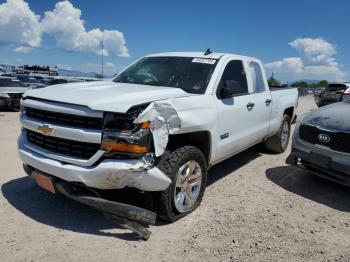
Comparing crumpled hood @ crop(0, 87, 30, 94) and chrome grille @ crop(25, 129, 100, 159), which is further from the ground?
chrome grille @ crop(25, 129, 100, 159)

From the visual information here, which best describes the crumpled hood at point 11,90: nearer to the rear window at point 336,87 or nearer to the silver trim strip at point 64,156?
the silver trim strip at point 64,156

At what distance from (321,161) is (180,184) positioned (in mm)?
2220

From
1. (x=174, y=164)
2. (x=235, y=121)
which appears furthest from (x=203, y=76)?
(x=174, y=164)

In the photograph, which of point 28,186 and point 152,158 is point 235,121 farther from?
point 28,186

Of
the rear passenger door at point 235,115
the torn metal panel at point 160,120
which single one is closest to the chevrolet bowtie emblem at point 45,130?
the torn metal panel at point 160,120

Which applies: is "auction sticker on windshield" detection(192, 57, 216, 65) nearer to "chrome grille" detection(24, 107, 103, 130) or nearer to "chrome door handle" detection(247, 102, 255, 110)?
"chrome door handle" detection(247, 102, 255, 110)

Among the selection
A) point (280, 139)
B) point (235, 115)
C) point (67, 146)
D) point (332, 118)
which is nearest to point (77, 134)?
point (67, 146)

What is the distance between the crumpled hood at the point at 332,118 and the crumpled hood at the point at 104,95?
2.18 m

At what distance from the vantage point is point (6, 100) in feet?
47.2

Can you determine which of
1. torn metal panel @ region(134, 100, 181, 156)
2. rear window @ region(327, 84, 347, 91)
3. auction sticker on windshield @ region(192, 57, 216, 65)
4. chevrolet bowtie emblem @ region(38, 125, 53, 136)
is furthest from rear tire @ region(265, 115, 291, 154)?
rear window @ region(327, 84, 347, 91)

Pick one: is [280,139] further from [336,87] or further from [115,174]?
[336,87]

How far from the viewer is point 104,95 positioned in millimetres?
3758

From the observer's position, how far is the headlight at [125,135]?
11.0 ft

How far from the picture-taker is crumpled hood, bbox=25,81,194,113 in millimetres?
3438
